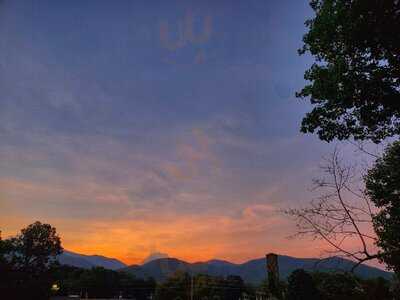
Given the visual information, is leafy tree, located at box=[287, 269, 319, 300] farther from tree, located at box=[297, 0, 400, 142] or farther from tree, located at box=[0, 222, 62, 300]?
tree, located at box=[0, 222, 62, 300]

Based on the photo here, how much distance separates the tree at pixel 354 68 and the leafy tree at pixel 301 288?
2007 inches

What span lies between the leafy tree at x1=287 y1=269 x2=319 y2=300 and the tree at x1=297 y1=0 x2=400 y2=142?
167 ft

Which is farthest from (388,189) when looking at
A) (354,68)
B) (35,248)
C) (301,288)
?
(35,248)

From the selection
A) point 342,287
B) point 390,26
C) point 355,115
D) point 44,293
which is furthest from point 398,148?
point 44,293

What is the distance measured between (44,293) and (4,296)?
40.6 feet

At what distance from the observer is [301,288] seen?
200ft

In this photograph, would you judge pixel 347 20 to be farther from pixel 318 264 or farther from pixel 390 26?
pixel 318 264

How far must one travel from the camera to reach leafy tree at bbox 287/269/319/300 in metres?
59.9

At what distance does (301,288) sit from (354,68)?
54.5 meters

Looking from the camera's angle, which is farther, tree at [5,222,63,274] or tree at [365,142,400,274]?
tree at [5,222,63,274]

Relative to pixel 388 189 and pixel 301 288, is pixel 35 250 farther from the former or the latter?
pixel 388 189

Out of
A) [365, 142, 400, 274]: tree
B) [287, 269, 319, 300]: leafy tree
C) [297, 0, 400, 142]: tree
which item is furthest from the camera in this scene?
[287, 269, 319, 300]: leafy tree

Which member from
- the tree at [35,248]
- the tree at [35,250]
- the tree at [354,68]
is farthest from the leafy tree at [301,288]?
the tree at [35,248]

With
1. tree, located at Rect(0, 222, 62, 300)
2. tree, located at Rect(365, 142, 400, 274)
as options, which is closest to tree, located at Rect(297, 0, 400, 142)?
tree, located at Rect(365, 142, 400, 274)
